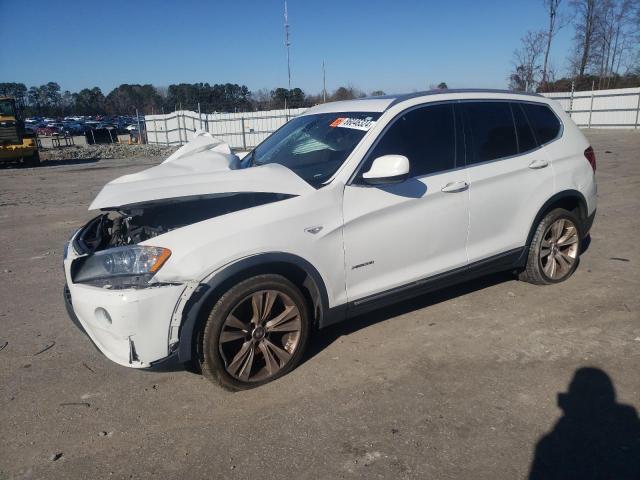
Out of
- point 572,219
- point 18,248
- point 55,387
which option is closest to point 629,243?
point 572,219

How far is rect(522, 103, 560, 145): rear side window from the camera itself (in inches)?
180

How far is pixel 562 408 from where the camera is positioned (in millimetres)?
2934

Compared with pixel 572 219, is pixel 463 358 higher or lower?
lower

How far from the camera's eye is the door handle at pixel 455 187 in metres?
3.80

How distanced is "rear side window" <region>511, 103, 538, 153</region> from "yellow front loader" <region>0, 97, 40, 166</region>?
2127cm

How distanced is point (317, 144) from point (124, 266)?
5.88 ft

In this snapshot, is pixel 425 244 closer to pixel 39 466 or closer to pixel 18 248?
pixel 39 466

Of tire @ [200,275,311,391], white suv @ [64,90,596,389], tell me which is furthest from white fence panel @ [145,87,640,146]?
tire @ [200,275,311,391]

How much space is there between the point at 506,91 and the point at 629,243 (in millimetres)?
3091

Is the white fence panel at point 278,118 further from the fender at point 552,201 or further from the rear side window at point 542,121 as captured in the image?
the fender at point 552,201

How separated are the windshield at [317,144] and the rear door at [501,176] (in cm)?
99

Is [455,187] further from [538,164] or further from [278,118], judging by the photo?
[278,118]

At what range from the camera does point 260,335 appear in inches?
126

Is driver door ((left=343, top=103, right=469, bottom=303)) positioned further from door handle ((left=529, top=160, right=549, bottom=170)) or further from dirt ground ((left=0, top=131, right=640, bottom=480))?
door handle ((left=529, top=160, right=549, bottom=170))
